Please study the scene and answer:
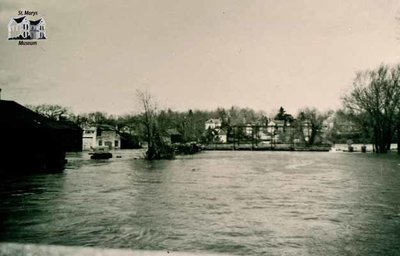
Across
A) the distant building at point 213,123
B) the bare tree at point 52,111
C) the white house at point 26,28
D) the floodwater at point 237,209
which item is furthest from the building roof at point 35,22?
the distant building at point 213,123

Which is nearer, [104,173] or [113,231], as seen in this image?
[113,231]

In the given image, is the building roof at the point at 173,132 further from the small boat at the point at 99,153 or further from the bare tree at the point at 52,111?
the bare tree at the point at 52,111

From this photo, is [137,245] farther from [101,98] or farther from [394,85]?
[394,85]

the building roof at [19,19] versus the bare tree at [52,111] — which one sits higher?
the building roof at [19,19]

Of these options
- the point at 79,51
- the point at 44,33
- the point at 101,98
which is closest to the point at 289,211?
the point at 101,98

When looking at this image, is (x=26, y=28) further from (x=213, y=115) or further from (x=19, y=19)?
(x=213, y=115)

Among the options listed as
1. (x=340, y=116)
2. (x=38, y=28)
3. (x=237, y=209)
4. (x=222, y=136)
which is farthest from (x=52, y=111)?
(x=340, y=116)
